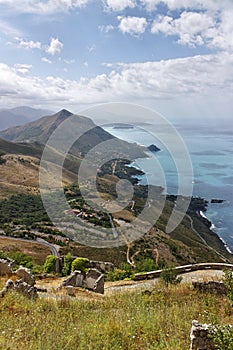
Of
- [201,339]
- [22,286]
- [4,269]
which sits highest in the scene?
[201,339]

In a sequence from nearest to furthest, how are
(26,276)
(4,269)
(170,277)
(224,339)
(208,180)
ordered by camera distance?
1. (224,339)
2. (26,276)
3. (170,277)
4. (4,269)
5. (208,180)

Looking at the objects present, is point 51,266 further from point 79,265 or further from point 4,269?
point 4,269

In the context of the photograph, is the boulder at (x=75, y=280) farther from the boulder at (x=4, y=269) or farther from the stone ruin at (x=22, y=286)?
the boulder at (x=4, y=269)

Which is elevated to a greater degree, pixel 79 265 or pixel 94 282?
pixel 94 282

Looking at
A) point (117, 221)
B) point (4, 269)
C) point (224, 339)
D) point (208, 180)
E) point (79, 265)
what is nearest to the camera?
point (224, 339)

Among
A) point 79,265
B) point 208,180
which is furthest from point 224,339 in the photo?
point 208,180

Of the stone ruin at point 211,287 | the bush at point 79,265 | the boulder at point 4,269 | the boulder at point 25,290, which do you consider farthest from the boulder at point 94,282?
the bush at point 79,265
